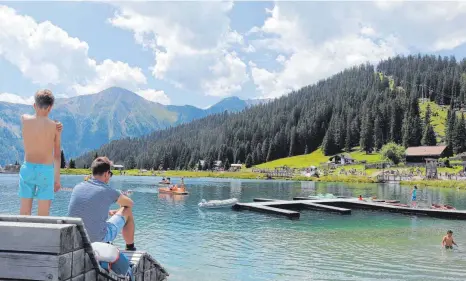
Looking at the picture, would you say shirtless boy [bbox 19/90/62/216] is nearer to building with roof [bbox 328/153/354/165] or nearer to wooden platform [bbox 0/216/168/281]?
wooden platform [bbox 0/216/168/281]

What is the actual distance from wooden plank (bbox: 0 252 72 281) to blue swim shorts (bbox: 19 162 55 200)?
2927mm

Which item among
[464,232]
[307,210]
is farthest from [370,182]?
[464,232]

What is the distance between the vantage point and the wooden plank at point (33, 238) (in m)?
6.46

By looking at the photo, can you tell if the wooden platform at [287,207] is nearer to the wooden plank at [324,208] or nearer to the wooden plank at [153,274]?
the wooden plank at [324,208]

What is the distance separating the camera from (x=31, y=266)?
6488mm

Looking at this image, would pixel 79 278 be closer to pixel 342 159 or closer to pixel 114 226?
pixel 114 226

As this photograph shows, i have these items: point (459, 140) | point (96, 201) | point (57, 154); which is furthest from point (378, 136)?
point (57, 154)

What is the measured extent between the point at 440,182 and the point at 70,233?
110 meters

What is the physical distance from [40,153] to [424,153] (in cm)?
16738

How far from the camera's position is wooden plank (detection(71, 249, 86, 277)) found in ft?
22.7

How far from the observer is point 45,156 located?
30.1 ft

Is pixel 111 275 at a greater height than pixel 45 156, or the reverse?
pixel 45 156

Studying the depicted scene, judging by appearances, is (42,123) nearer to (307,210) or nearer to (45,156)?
(45,156)

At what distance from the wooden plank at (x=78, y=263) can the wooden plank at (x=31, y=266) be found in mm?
352
